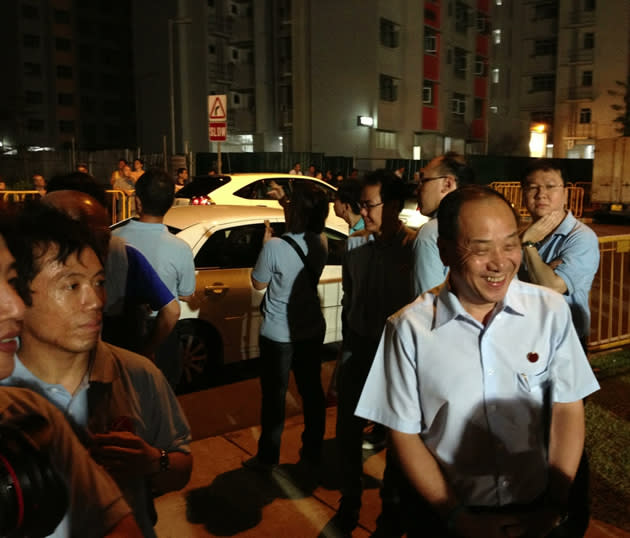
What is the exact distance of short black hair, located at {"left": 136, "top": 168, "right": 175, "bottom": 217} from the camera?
3.95m

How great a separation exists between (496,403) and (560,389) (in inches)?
8.9

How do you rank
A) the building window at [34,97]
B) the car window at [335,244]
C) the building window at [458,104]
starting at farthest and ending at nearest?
the building window at [34,97] → the building window at [458,104] → the car window at [335,244]

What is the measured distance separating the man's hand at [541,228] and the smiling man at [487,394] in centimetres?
171

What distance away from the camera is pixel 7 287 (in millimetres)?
1493

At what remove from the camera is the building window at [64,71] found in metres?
62.7

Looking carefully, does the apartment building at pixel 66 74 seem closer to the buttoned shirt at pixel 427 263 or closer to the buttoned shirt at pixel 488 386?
the buttoned shirt at pixel 427 263

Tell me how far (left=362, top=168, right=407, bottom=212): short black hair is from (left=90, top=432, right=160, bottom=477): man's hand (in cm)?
248

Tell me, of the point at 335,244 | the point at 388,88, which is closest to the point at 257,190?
the point at 335,244

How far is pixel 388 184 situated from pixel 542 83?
172 ft

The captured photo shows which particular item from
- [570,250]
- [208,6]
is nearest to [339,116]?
[208,6]

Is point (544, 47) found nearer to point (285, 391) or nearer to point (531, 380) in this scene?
point (285, 391)

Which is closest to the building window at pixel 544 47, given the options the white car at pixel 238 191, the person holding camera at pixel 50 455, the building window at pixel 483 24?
the building window at pixel 483 24

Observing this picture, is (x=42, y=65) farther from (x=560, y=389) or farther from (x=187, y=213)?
(x=560, y=389)

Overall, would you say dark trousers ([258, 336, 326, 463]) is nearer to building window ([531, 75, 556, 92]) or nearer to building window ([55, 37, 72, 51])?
building window ([531, 75, 556, 92])
